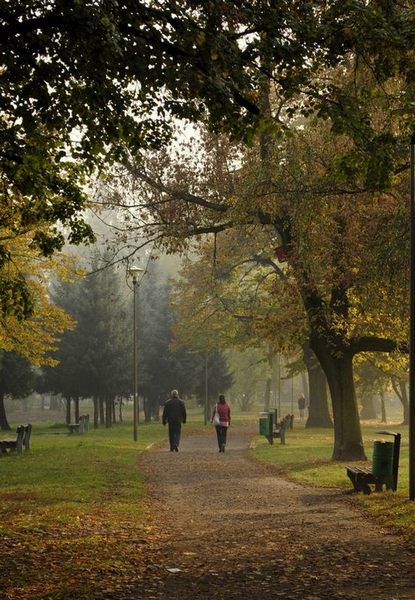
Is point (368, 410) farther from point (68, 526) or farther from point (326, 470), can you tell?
point (68, 526)

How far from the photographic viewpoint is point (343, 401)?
2389 centimetres

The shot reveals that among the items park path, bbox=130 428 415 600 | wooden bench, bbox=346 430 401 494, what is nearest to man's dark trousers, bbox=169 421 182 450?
park path, bbox=130 428 415 600

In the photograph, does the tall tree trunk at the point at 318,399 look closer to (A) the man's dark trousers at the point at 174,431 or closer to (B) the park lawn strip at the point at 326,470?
(B) the park lawn strip at the point at 326,470

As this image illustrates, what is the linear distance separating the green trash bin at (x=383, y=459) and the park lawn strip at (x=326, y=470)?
41cm

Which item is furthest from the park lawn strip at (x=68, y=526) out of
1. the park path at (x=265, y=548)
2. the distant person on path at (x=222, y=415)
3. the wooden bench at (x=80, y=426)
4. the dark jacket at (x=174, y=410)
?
the wooden bench at (x=80, y=426)

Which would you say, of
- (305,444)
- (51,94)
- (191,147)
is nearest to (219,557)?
(51,94)

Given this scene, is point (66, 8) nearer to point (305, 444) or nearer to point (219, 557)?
point (219, 557)

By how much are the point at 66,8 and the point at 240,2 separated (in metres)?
2.22

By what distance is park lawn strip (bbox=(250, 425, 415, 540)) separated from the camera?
1265 centimetres

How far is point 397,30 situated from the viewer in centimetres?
966

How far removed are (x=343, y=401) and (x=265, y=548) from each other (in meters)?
14.0

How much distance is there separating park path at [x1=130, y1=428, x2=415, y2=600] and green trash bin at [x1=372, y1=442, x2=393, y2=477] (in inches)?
31.0

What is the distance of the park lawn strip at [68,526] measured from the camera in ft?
→ 27.8

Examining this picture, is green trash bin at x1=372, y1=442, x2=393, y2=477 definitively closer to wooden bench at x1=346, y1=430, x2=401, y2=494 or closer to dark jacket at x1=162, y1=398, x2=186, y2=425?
wooden bench at x1=346, y1=430, x2=401, y2=494
